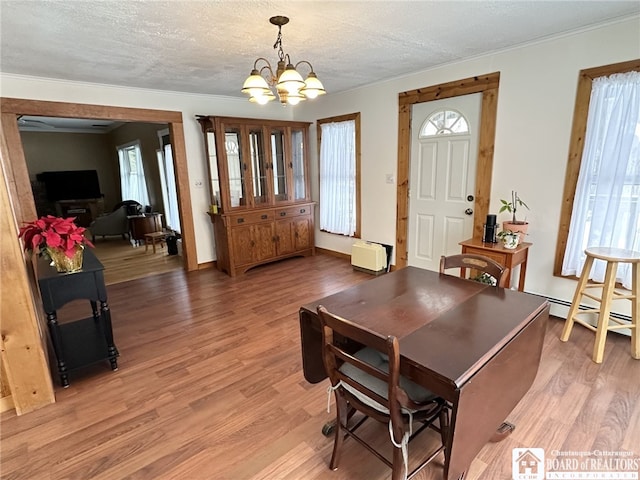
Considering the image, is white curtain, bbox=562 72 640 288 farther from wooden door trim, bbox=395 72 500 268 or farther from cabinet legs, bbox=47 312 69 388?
cabinet legs, bbox=47 312 69 388

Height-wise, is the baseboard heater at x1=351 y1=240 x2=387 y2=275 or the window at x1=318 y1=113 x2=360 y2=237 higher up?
the window at x1=318 y1=113 x2=360 y2=237

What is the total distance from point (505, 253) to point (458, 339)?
1762 millimetres

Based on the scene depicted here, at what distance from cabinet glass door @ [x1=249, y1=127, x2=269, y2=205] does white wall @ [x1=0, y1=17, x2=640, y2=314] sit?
78 centimetres

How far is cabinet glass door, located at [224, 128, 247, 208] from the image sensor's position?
4348mm

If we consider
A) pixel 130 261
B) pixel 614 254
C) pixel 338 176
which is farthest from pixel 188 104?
pixel 614 254

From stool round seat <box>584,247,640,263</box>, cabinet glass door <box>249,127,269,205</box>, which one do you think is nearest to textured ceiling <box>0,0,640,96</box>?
cabinet glass door <box>249,127,269,205</box>

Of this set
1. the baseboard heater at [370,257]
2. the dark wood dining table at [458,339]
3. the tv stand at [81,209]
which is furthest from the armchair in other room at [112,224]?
the dark wood dining table at [458,339]

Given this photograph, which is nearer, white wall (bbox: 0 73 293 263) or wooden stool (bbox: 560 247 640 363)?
wooden stool (bbox: 560 247 640 363)

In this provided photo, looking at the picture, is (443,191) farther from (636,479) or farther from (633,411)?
(636,479)

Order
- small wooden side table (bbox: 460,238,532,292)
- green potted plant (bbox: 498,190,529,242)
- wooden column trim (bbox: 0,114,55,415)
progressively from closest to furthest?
wooden column trim (bbox: 0,114,55,415)
small wooden side table (bbox: 460,238,532,292)
green potted plant (bbox: 498,190,529,242)

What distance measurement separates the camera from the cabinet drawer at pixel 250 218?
4377 mm

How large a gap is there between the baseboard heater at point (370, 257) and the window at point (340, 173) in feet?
1.49

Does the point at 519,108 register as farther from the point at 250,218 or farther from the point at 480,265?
the point at 250,218

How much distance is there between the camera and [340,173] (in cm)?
484
